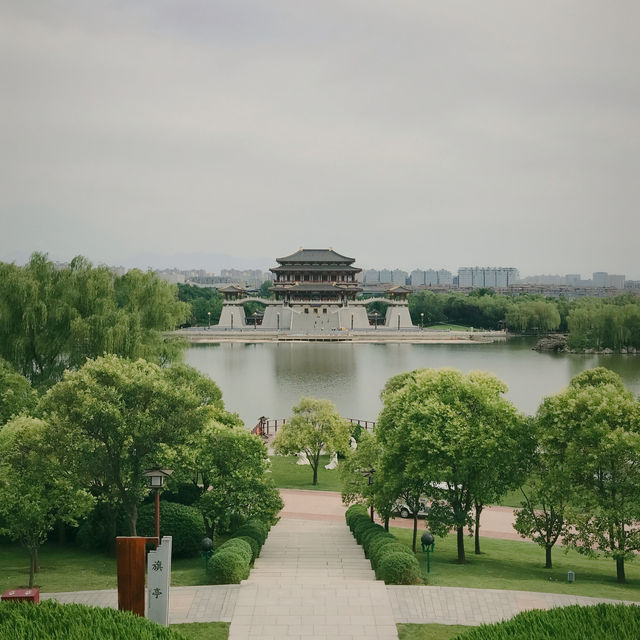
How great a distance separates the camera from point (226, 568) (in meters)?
9.98

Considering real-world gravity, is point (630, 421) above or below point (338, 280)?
below

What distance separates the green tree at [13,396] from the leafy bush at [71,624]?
25.8 feet

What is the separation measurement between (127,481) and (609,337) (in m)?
51.5

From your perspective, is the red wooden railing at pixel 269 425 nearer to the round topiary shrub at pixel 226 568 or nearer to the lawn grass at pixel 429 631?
the round topiary shrub at pixel 226 568

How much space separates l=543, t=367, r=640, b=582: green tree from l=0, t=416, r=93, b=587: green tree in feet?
24.3

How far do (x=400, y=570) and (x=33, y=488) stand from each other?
17.8 feet

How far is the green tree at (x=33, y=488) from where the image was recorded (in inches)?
424

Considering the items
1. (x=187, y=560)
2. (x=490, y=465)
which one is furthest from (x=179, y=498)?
(x=490, y=465)

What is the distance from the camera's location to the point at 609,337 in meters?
56.8

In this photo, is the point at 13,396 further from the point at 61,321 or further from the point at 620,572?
the point at 620,572

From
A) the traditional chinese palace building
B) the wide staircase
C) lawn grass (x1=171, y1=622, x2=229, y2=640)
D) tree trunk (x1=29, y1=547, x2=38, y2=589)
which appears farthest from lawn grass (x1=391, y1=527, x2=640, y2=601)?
the traditional chinese palace building

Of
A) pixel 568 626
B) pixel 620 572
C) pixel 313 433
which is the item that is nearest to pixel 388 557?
pixel 568 626

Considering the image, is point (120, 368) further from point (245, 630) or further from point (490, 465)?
point (490, 465)

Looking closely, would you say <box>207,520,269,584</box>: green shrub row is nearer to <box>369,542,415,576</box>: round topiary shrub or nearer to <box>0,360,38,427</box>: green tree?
<box>369,542,415,576</box>: round topiary shrub
